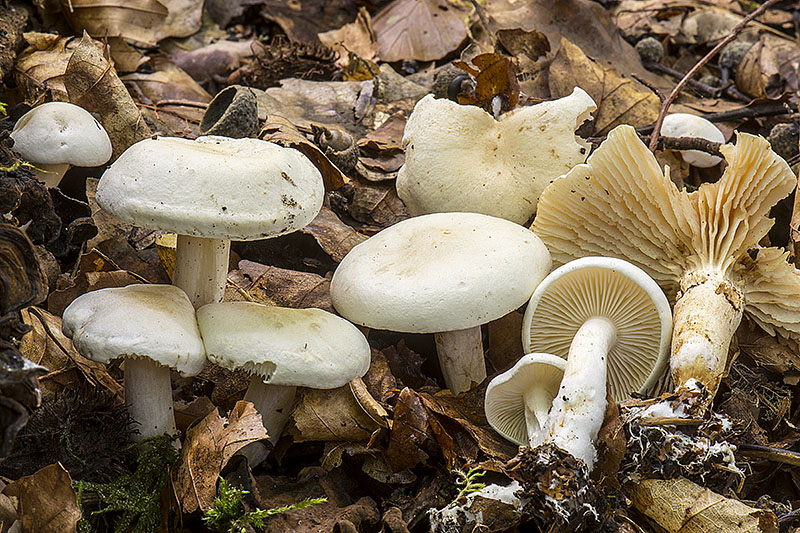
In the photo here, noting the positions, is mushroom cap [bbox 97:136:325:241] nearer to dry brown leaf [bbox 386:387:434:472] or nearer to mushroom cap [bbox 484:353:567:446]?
dry brown leaf [bbox 386:387:434:472]

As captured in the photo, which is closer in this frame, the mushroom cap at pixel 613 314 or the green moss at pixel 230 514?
the green moss at pixel 230 514

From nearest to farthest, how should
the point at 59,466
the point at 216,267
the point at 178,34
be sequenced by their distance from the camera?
the point at 59,466 < the point at 216,267 < the point at 178,34

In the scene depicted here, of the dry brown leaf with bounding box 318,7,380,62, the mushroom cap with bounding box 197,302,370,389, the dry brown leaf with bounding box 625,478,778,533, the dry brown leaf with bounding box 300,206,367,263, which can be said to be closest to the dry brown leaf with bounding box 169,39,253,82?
the dry brown leaf with bounding box 318,7,380,62

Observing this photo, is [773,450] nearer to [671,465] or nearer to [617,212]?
[671,465]

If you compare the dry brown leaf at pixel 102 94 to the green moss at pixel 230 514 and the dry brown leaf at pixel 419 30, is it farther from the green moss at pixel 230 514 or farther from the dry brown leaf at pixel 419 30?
the dry brown leaf at pixel 419 30

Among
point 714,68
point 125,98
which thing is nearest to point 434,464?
point 125,98

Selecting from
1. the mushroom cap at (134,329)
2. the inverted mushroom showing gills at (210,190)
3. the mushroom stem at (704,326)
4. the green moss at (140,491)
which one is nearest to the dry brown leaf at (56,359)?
the green moss at (140,491)

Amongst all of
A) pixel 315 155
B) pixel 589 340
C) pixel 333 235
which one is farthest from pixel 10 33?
pixel 589 340
